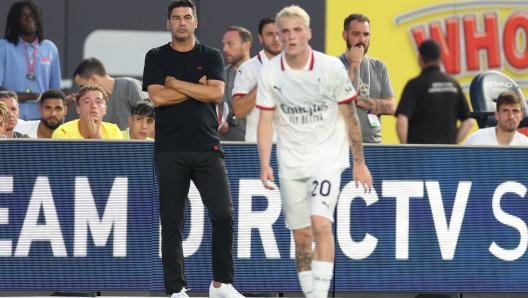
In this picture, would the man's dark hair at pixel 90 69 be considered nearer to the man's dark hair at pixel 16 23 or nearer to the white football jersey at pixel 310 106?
the man's dark hair at pixel 16 23

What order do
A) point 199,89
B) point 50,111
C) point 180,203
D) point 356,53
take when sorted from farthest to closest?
point 50,111
point 356,53
point 180,203
point 199,89

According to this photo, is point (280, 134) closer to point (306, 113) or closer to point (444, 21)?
point (306, 113)

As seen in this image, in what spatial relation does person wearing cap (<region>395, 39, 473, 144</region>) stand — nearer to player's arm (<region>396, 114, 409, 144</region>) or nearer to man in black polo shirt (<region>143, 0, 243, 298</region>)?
player's arm (<region>396, 114, 409, 144</region>)

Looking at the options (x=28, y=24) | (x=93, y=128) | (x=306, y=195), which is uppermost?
(x=28, y=24)

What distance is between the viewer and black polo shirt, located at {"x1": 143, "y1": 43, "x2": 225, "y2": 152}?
316 inches

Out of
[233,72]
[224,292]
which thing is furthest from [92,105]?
[224,292]

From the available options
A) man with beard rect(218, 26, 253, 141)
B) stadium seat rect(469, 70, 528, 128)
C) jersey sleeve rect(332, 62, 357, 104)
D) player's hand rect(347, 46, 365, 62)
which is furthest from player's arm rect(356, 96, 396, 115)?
jersey sleeve rect(332, 62, 357, 104)

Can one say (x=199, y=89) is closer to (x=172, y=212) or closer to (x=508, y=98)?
(x=172, y=212)

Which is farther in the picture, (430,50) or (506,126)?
(430,50)

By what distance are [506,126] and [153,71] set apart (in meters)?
4.01

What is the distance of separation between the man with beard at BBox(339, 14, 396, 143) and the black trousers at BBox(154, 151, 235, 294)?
207 cm

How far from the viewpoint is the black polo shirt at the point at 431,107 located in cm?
1125

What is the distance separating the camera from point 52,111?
35.6 feet

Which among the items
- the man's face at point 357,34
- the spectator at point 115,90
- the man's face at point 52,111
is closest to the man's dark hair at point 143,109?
the man's face at point 52,111
